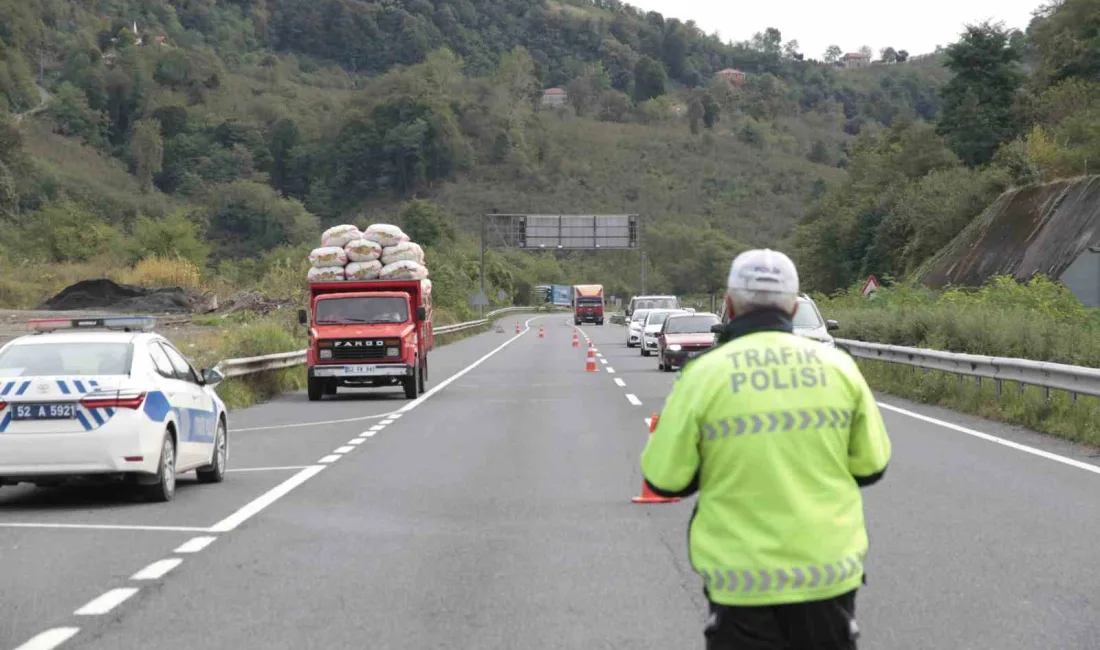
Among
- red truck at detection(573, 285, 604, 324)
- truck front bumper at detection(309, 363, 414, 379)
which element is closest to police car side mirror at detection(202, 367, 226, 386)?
truck front bumper at detection(309, 363, 414, 379)

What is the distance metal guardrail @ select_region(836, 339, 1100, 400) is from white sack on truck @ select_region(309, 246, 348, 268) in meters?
9.65

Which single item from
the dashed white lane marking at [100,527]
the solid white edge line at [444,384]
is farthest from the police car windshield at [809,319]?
the dashed white lane marking at [100,527]

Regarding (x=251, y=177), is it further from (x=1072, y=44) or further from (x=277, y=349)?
(x=277, y=349)

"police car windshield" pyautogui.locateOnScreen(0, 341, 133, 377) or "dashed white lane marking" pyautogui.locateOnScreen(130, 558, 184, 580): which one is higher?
"police car windshield" pyautogui.locateOnScreen(0, 341, 133, 377)

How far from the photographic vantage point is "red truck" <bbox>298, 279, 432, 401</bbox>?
86.3ft

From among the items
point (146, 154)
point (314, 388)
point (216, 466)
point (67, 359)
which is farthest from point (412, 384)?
point (146, 154)

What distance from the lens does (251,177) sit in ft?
567

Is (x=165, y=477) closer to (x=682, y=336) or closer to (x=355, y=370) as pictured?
(x=355, y=370)

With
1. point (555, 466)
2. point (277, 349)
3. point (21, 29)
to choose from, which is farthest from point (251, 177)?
point (555, 466)

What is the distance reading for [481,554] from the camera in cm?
982

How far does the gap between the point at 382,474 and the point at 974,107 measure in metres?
66.3

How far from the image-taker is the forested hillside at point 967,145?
2566 inches

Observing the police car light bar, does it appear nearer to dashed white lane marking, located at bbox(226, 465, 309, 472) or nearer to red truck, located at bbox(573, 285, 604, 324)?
dashed white lane marking, located at bbox(226, 465, 309, 472)

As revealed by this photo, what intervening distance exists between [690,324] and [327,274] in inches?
375
